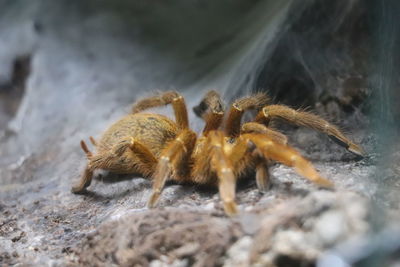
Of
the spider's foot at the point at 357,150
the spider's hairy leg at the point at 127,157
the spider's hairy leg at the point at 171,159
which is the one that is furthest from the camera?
the spider's hairy leg at the point at 127,157

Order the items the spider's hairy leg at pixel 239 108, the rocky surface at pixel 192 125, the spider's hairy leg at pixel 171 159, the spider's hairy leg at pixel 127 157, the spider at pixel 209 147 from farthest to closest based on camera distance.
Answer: the spider's hairy leg at pixel 239 108 < the spider's hairy leg at pixel 127 157 < the spider's hairy leg at pixel 171 159 < the spider at pixel 209 147 < the rocky surface at pixel 192 125

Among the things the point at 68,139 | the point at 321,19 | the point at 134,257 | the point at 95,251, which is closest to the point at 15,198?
the point at 68,139

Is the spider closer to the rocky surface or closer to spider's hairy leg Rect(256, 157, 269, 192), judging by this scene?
spider's hairy leg Rect(256, 157, 269, 192)

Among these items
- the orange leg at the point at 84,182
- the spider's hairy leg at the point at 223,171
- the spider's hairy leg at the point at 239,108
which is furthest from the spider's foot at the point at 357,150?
the orange leg at the point at 84,182

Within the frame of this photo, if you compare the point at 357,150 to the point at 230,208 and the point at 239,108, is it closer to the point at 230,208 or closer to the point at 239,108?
the point at 239,108

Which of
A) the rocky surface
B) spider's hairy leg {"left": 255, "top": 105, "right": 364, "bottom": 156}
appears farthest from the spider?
the rocky surface

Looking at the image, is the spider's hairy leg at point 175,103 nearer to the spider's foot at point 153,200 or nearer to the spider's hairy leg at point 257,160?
the spider's hairy leg at point 257,160

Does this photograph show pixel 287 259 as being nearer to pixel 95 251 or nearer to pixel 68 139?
pixel 95 251
